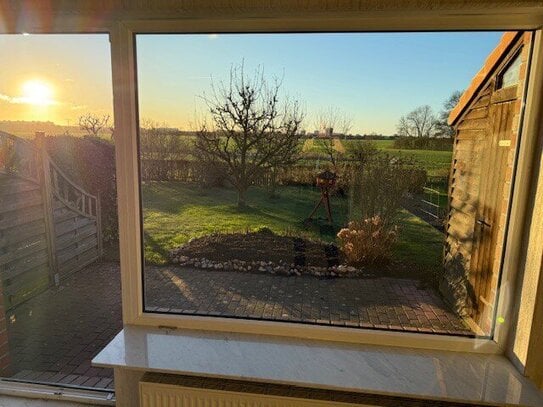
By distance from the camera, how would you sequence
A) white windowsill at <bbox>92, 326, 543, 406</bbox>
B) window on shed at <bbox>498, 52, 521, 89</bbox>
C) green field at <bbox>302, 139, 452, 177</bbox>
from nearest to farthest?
white windowsill at <bbox>92, 326, 543, 406</bbox>, window on shed at <bbox>498, 52, 521, 89</bbox>, green field at <bbox>302, 139, 452, 177</bbox>

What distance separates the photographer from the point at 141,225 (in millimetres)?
1771

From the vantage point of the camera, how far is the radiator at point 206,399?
147 centimetres

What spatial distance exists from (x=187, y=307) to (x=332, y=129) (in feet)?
3.68

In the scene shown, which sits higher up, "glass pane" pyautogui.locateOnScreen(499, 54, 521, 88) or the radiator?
"glass pane" pyautogui.locateOnScreen(499, 54, 521, 88)

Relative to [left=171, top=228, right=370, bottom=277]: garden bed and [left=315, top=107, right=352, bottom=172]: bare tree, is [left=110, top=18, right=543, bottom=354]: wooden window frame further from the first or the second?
[left=315, top=107, right=352, bottom=172]: bare tree

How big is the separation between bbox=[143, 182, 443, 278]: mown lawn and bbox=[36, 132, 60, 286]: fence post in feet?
Result: 1.81

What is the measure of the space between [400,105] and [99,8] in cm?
134

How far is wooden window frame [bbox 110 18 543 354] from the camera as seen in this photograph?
1505 millimetres

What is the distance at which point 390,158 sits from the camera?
1.66m

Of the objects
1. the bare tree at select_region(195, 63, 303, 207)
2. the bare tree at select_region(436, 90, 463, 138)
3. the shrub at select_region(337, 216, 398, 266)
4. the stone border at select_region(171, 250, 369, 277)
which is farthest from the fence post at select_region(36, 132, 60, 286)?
the bare tree at select_region(436, 90, 463, 138)

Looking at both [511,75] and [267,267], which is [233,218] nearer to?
[267,267]

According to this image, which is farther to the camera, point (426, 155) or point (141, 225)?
point (141, 225)

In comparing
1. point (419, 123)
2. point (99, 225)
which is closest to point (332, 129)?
point (419, 123)

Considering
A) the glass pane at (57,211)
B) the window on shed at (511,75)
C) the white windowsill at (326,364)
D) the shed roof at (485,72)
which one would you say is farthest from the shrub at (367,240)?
the glass pane at (57,211)
